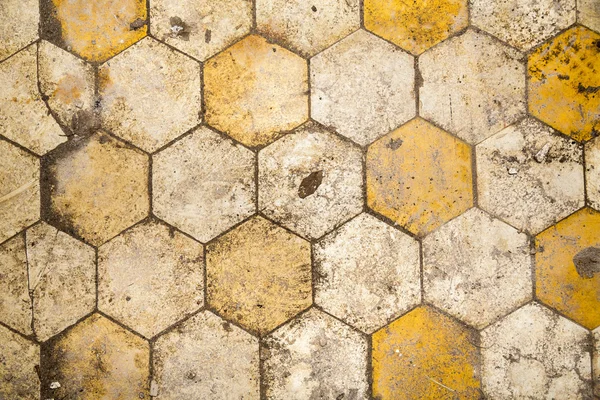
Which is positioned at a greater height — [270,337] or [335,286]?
[335,286]

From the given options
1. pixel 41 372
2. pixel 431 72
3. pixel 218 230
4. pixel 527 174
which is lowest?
pixel 41 372

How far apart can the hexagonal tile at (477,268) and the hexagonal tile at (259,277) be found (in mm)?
498

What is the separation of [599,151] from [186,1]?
1.73 metres

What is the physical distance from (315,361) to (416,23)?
139cm

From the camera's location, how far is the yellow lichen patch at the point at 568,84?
6.72 ft

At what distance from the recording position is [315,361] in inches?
79.1

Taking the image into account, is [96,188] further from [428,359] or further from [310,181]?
[428,359]

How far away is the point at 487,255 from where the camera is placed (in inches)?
80.0

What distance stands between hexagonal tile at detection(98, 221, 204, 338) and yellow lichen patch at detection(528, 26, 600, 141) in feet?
4.83

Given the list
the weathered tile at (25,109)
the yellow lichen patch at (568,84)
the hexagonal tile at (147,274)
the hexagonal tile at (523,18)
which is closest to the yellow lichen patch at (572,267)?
the yellow lichen patch at (568,84)

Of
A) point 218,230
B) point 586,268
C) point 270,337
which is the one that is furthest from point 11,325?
point 586,268

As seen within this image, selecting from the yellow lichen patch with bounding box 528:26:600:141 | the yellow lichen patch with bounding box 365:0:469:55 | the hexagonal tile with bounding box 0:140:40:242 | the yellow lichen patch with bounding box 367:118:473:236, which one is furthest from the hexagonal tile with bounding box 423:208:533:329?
the hexagonal tile with bounding box 0:140:40:242

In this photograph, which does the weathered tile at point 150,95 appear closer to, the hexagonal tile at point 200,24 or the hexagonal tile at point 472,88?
the hexagonal tile at point 200,24

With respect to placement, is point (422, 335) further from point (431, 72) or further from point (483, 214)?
point (431, 72)
